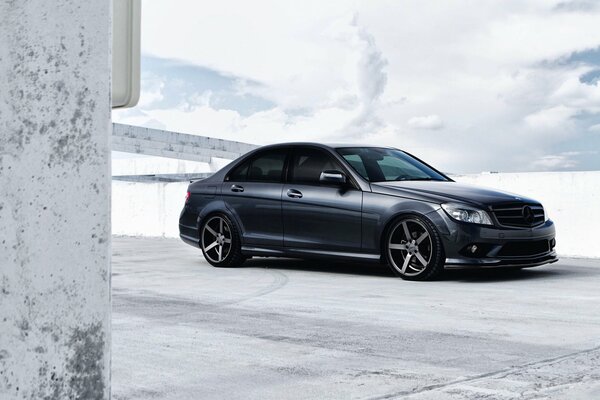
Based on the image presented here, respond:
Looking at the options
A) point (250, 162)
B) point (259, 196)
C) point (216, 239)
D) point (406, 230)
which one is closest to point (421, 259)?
point (406, 230)

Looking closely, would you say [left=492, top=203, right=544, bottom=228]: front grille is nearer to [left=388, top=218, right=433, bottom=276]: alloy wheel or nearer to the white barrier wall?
[left=388, top=218, right=433, bottom=276]: alloy wheel

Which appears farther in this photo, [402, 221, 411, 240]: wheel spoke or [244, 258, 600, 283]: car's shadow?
[244, 258, 600, 283]: car's shadow

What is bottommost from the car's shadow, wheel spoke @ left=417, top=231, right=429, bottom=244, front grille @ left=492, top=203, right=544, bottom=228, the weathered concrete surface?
the car's shadow

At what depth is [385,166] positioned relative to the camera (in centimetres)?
1084

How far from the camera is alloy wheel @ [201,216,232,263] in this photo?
11.6 metres

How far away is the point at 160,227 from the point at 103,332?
58.3 ft

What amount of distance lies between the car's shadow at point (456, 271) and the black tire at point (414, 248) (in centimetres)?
23

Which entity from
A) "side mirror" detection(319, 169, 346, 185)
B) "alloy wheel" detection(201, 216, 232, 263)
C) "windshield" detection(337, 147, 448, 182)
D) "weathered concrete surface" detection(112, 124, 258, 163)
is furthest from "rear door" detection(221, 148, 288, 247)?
"weathered concrete surface" detection(112, 124, 258, 163)

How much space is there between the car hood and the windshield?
0.92ft

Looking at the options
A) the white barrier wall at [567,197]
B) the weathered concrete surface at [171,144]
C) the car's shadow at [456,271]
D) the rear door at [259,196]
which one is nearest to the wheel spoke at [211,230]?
the rear door at [259,196]

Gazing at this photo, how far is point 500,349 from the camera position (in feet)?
18.5

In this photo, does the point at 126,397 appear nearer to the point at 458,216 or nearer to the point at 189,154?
the point at 458,216

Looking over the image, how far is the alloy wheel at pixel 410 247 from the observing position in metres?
9.64

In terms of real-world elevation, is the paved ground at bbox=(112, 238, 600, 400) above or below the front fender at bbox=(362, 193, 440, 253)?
below
